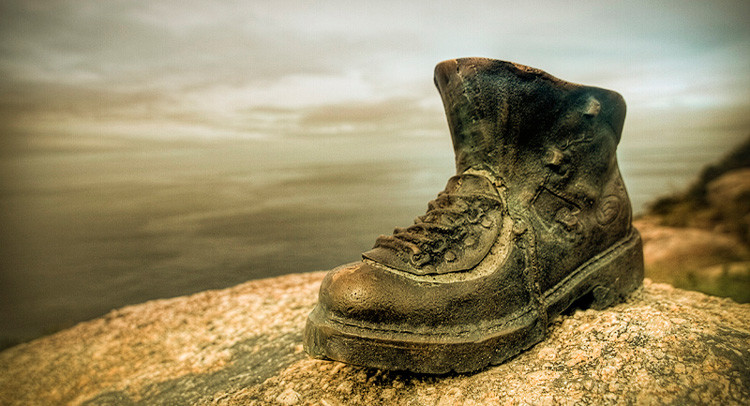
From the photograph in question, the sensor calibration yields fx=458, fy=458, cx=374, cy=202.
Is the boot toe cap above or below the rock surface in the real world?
above

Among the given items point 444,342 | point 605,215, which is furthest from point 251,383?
point 605,215

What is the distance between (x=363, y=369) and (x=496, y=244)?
543 mm

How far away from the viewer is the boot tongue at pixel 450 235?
128cm

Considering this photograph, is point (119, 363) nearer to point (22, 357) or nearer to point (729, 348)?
point (22, 357)

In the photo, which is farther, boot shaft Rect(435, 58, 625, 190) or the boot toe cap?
boot shaft Rect(435, 58, 625, 190)

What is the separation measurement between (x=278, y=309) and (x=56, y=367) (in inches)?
44.5

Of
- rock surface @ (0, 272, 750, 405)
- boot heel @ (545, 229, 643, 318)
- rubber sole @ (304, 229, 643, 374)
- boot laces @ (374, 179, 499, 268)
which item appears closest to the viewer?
rock surface @ (0, 272, 750, 405)

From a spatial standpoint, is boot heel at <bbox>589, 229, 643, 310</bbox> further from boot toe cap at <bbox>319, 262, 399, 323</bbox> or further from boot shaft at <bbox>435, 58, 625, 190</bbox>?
boot toe cap at <bbox>319, 262, 399, 323</bbox>

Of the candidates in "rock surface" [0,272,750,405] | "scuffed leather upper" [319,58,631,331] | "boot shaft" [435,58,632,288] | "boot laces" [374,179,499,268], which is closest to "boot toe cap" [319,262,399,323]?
"scuffed leather upper" [319,58,631,331]

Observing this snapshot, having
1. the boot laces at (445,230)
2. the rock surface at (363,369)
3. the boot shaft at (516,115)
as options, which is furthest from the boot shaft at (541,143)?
the rock surface at (363,369)

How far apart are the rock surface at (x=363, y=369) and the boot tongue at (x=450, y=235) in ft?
1.03

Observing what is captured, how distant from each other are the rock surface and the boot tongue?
313mm

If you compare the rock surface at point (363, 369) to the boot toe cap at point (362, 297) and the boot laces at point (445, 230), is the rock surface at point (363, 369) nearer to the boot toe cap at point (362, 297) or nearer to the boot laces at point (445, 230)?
the boot toe cap at point (362, 297)

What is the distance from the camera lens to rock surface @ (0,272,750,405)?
1071mm
